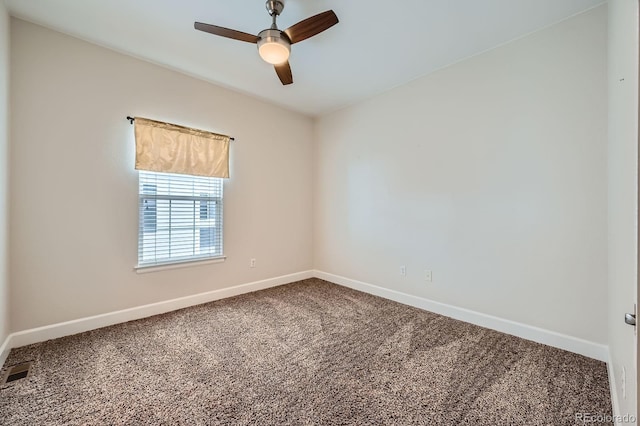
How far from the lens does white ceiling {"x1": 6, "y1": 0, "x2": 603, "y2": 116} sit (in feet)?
7.00

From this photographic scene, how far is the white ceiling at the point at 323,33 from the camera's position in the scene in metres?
2.13

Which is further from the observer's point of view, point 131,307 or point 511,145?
point 131,307

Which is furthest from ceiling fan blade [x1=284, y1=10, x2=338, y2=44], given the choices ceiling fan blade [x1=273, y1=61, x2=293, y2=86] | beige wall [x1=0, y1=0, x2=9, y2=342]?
beige wall [x1=0, y1=0, x2=9, y2=342]

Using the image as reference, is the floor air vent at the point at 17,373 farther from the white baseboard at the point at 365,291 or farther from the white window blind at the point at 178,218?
the white window blind at the point at 178,218

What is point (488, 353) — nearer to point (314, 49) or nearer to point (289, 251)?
point (289, 251)

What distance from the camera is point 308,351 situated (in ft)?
7.45

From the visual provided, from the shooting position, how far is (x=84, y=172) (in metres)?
2.60

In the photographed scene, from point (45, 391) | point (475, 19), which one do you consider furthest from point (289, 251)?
point (475, 19)

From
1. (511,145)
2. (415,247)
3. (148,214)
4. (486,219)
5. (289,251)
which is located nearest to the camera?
(511,145)

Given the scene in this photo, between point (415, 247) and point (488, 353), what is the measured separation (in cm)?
133

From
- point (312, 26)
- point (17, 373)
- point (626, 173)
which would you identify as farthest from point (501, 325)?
point (17, 373)

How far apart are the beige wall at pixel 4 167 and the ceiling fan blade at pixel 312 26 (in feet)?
7.18

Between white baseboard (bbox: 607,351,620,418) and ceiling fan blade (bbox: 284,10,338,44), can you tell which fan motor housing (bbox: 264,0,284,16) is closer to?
ceiling fan blade (bbox: 284,10,338,44)

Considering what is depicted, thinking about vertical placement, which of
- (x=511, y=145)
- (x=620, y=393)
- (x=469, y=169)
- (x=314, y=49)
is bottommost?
(x=620, y=393)
